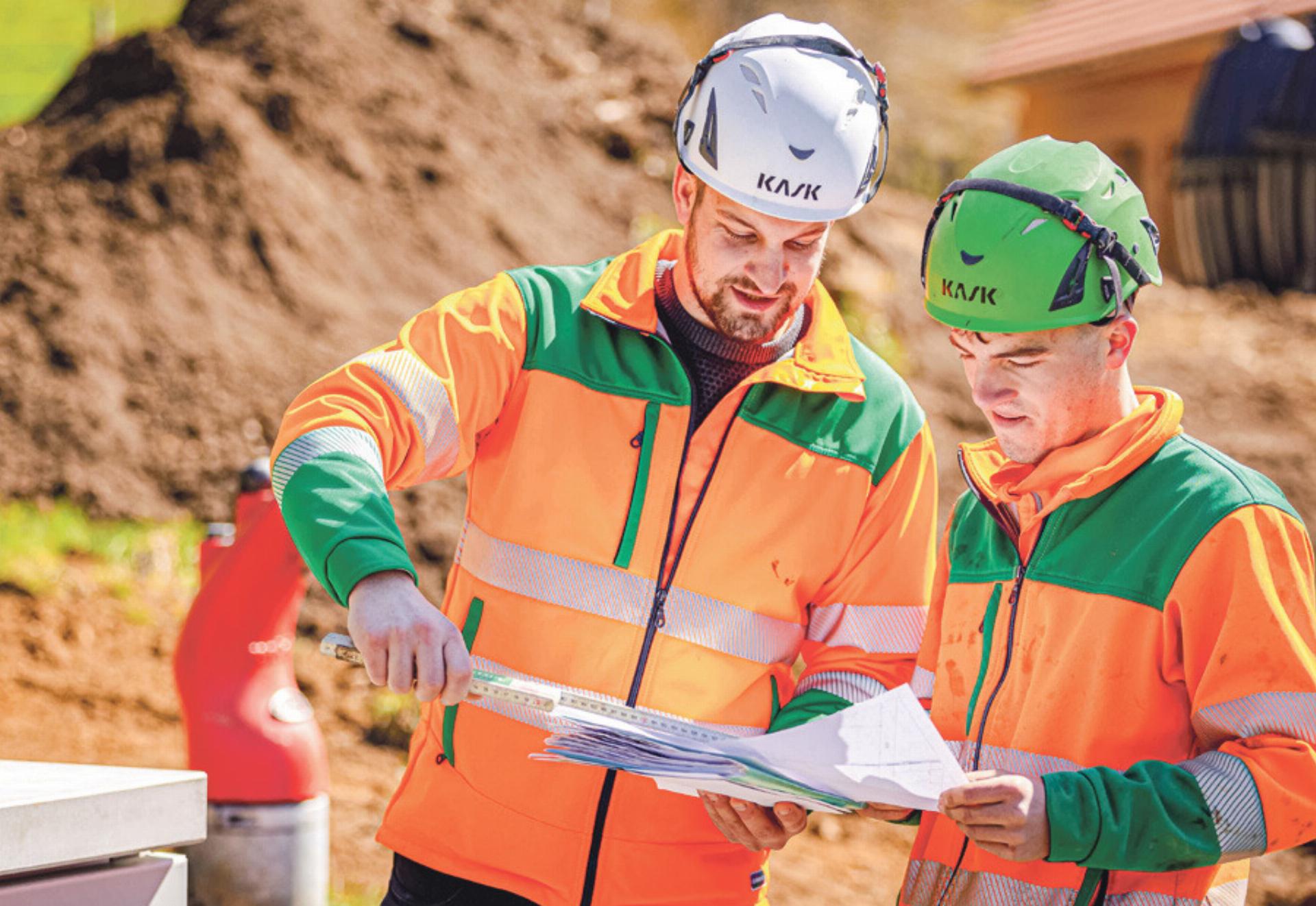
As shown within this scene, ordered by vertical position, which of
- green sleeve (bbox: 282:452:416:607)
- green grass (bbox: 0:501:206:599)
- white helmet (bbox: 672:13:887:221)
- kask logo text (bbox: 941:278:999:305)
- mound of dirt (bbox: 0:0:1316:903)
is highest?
white helmet (bbox: 672:13:887:221)

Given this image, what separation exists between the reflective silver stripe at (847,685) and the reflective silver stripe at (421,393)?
31.9 inches

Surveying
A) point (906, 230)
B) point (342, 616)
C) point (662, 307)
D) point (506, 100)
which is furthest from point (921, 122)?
point (662, 307)

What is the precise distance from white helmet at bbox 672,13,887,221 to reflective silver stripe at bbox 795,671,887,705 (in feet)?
2.78

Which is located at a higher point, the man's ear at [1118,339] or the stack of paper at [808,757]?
the man's ear at [1118,339]

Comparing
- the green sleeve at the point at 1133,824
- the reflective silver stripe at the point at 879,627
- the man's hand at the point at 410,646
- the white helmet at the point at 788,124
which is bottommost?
the reflective silver stripe at the point at 879,627

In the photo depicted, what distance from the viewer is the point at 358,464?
243cm

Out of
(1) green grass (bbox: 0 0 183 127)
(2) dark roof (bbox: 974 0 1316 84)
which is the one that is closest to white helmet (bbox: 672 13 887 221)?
(1) green grass (bbox: 0 0 183 127)

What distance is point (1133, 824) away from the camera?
84.7 inches

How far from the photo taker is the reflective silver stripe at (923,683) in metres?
2.77

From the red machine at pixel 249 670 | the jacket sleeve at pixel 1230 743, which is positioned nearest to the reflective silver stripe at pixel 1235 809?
Result: the jacket sleeve at pixel 1230 743

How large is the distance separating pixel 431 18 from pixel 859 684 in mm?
8362

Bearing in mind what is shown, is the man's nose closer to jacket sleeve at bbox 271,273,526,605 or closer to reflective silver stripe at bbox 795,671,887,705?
jacket sleeve at bbox 271,273,526,605

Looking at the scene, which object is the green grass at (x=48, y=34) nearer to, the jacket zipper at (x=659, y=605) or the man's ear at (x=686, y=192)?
the man's ear at (x=686, y=192)

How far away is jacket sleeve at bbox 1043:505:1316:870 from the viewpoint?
2156mm
